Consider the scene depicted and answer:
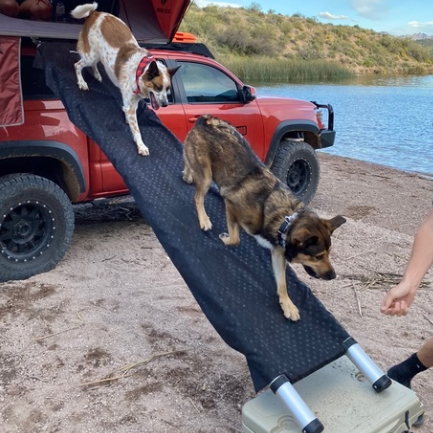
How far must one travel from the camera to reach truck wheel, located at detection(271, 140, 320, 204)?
24.7 feet

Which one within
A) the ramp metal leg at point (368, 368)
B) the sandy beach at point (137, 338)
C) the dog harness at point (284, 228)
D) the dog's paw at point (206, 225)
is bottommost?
the sandy beach at point (137, 338)

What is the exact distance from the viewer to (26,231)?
203 inches

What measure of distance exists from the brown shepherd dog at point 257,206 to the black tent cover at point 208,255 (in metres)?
0.15

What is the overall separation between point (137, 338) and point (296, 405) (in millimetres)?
1712

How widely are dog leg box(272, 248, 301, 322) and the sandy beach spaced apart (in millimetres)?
589

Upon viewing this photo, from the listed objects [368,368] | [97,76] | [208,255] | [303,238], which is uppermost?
[97,76]

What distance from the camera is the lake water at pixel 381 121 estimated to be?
15.3m

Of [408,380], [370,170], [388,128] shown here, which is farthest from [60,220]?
[388,128]

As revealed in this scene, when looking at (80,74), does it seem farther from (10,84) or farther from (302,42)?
(302,42)

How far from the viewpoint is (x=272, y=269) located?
3.94m

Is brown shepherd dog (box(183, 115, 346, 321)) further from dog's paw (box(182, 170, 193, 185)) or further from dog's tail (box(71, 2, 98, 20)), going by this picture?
dog's tail (box(71, 2, 98, 20))

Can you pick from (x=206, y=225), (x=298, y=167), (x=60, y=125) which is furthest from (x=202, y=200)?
(x=298, y=167)

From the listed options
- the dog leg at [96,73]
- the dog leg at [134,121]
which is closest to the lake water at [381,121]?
the dog leg at [96,73]

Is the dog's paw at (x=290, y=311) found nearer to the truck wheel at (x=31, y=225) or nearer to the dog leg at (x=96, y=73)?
the truck wheel at (x=31, y=225)
